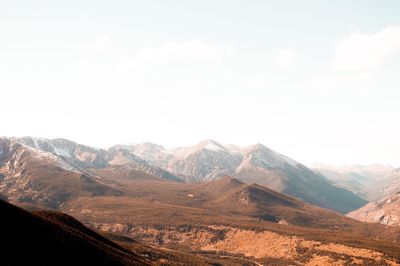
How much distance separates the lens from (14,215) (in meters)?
89.2

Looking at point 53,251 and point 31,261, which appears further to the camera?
point 53,251

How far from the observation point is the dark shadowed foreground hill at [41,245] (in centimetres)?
7712

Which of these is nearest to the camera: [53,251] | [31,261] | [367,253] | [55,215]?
[31,261]

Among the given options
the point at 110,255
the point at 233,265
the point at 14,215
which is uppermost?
the point at 14,215

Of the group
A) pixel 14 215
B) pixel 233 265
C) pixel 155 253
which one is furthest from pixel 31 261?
pixel 233 265

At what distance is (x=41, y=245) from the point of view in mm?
86062

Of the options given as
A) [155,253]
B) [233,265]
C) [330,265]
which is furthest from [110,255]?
[330,265]

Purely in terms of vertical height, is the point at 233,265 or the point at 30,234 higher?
the point at 30,234

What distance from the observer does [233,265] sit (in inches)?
7151

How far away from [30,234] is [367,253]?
5534 inches

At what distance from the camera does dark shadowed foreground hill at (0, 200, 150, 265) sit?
77.1 metres

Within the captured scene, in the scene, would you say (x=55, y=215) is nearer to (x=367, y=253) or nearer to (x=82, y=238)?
(x=82, y=238)

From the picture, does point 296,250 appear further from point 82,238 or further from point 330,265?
point 82,238

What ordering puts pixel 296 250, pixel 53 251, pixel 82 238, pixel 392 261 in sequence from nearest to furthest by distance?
pixel 53 251 → pixel 82 238 → pixel 392 261 → pixel 296 250
